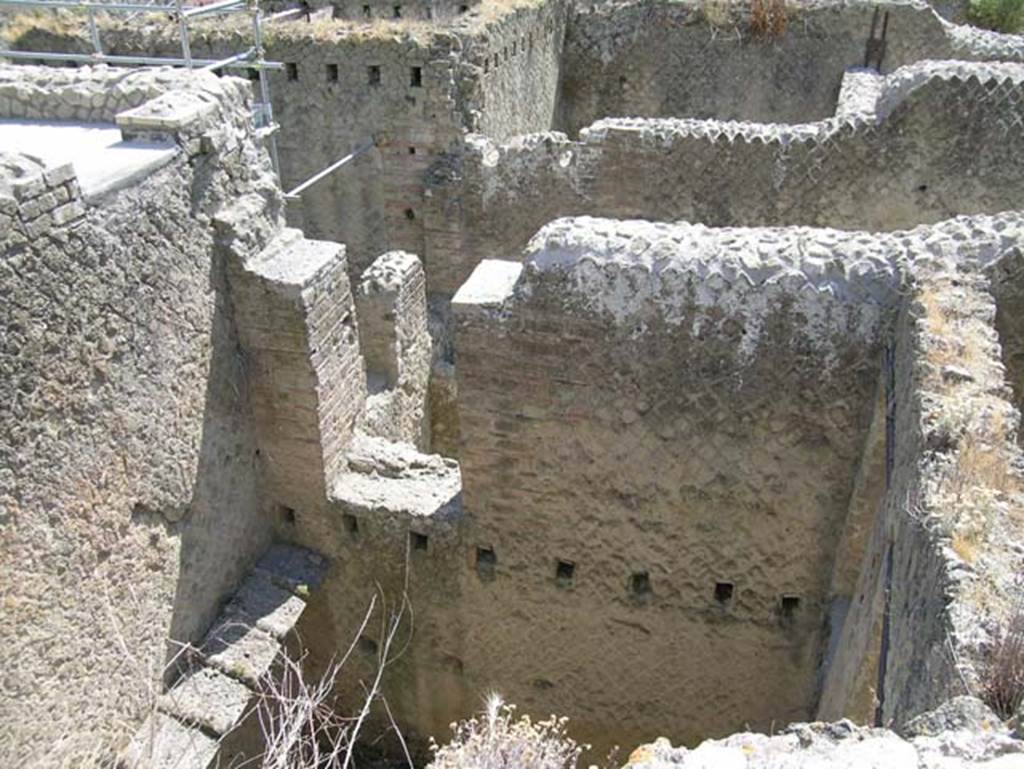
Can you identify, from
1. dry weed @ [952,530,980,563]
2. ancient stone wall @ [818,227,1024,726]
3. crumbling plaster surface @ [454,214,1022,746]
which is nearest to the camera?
ancient stone wall @ [818,227,1024,726]

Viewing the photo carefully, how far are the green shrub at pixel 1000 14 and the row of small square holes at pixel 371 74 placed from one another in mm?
9726

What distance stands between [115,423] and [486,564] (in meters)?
2.26

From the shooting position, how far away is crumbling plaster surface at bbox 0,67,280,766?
12.2 ft

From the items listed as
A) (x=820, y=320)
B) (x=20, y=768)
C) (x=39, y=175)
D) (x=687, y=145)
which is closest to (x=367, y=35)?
(x=687, y=145)

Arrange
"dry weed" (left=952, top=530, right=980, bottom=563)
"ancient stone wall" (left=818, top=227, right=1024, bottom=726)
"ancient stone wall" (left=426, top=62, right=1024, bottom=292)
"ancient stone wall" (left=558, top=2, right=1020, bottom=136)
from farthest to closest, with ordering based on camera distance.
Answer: "ancient stone wall" (left=558, top=2, right=1020, bottom=136), "ancient stone wall" (left=426, top=62, right=1024, bottom=292), "dry weed" (left=952, top=530, right=980, bottom=563), "ancient stone wall" (left=818, top=227, right=1024, bottom=726)

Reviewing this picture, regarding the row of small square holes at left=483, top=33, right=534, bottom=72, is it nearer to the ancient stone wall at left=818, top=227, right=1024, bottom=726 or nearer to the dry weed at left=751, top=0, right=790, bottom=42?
the dry weed at left=751, top=0, right=790, bottom=42

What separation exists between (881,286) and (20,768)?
4.30 meters

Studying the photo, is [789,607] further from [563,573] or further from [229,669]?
[229,669]

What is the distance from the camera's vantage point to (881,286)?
3.92m

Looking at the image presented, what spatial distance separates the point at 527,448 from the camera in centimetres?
484

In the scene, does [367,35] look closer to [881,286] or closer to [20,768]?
[881,286]

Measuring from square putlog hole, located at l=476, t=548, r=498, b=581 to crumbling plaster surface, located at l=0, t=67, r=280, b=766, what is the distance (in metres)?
1.45

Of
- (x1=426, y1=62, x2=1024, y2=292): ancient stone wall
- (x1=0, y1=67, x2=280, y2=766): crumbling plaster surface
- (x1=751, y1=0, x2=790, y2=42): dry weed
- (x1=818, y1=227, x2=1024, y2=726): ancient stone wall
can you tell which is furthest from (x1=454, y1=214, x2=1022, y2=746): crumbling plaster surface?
(x1=751, y1=0, x2=790, y2=42): dry weed

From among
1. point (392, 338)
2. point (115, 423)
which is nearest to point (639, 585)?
point (392, 338)
